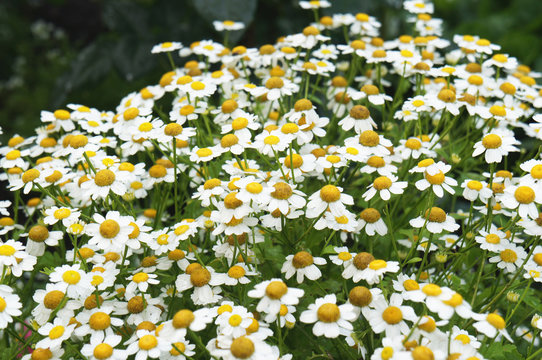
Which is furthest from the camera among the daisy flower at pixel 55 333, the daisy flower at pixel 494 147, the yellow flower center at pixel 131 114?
the yellow flower center at pixel 131 114

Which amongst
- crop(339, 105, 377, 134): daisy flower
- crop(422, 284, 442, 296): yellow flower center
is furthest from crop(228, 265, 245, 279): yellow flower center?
crop(339, 105, 377, 134): daisy flower

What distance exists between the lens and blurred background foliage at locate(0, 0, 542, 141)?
244 centimetres

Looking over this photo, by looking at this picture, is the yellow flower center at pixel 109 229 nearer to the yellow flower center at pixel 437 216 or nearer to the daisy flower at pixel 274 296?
the daisy flower at pixel 274 296

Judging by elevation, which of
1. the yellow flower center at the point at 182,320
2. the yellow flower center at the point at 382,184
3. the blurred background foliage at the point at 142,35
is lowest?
the blurred background foliage at the point at 142,35

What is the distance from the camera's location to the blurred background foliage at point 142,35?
2.44m

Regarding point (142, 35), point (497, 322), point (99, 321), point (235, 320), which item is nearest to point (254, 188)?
point (235, 320)

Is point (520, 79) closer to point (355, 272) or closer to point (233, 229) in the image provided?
point (355, 272)

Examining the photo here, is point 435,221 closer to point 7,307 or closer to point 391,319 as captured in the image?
point 391,319

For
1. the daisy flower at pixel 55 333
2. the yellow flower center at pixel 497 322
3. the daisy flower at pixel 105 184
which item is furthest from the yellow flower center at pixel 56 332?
the yellow flower center at pixel 497 322

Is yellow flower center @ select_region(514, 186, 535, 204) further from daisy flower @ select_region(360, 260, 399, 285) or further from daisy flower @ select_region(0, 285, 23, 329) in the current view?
daisy flower @ select_region(0, 285, 23, 329)

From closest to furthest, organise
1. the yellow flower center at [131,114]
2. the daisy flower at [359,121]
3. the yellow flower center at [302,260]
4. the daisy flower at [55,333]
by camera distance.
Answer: the daisy flower at [55,333] → the yellow flower center at [302,260] → the daisy flower at [359,121] → the yellow flower center at [131,114]

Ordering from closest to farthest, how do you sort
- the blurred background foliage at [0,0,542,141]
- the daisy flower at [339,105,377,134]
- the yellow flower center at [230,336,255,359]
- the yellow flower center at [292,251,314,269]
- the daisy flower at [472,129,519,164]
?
the yellow flower center at [230,336,255,359], the yellow flower center at [292,251,314,269], the daisy flower at [472,129,519,164], the daisy flower at [339,105,377,134], the blurred background foliage at [0,0,542,141]

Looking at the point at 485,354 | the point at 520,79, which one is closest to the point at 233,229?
the point at 485,354

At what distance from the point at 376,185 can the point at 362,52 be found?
56 cm
